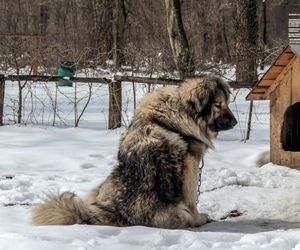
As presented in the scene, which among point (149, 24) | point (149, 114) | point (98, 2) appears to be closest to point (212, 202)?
point (149, 114)

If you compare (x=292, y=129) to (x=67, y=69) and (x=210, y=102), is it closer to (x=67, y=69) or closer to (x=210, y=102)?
(x=210, y=102)

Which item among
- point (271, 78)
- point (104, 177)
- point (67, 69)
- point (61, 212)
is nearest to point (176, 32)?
point (67, 69)

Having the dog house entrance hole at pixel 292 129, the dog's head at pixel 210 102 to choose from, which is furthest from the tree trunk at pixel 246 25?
the dog's head at pixel 210 102

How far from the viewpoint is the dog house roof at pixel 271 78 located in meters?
7.34

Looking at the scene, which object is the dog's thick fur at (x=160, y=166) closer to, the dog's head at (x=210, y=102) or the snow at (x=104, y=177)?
the dog's head at (x=210, y=102)

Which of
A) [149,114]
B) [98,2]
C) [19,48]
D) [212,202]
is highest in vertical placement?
[98,2]

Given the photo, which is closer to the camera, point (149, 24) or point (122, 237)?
point (122, 237)

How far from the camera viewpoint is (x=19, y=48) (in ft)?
41.9

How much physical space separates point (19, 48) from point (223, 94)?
28.2 feet

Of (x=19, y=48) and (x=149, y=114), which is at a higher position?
(x=19, y=48)

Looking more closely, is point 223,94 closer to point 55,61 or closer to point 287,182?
point 287,182

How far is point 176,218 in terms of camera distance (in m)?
4.73

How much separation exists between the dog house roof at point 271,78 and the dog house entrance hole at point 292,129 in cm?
48

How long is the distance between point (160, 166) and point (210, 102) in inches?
28.6
